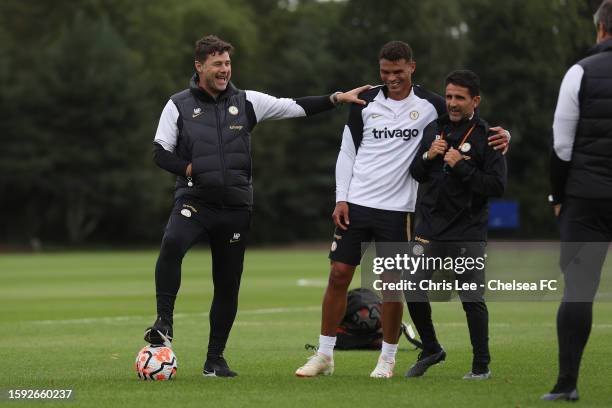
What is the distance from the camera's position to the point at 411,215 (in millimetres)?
9102

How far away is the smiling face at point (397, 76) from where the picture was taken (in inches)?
349

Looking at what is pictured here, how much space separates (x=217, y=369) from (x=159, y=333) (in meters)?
0.59

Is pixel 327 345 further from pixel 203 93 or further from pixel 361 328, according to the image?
pixel 361 328

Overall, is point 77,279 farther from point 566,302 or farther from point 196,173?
point 566,302

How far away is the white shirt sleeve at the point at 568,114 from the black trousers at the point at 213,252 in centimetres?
285

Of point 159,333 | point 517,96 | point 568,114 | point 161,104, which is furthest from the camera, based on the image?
point 161,104

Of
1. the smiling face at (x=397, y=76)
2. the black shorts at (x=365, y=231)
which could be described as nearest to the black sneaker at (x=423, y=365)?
the black shorts at (x=365, y=231)

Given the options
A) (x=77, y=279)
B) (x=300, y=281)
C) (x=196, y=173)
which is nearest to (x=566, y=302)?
(x=196, y=173)

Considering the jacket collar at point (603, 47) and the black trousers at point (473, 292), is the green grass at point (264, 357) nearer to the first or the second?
the black trousers at point (473, 292)

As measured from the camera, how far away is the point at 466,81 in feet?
28.3

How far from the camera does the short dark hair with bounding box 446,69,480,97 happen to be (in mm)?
8633

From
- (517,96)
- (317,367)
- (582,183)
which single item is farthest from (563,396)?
(517,96)

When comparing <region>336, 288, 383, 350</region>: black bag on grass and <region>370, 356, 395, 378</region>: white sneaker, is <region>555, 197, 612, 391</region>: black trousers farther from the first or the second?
<region>336, 288, 383, 350</region>: black bag on grass

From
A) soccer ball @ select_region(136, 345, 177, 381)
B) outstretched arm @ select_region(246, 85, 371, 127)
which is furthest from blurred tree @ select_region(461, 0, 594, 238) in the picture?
soccer ball @ select_region(136, 345, 177, 381)
